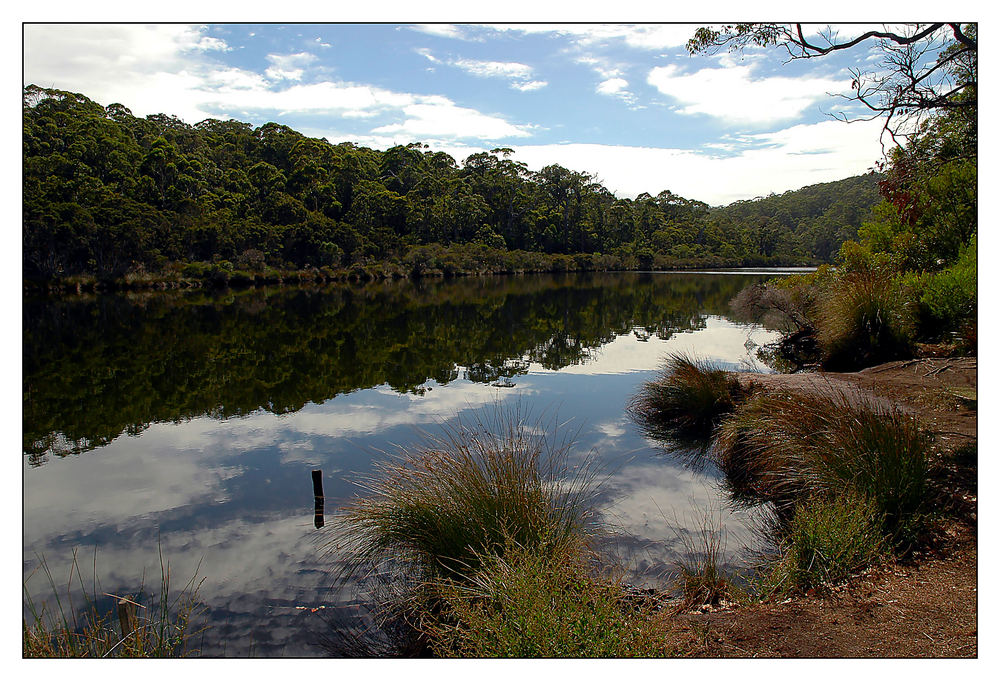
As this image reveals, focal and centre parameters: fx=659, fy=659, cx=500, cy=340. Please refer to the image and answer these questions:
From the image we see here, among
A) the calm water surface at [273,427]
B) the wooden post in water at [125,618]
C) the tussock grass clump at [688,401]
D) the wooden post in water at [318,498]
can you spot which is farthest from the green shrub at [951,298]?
the wooden post in water at [125,618]

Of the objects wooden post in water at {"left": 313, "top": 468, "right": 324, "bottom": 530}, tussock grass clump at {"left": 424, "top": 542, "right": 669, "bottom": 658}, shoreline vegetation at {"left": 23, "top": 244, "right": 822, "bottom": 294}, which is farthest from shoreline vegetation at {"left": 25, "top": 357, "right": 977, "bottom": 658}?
shoreline vegetation at {"left": 23, "top": 244, "right": 822, "bottom": 294}

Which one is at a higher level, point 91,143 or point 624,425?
point 91,143

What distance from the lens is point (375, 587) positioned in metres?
4.73

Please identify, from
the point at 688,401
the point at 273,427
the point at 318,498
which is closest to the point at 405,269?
the point at 273,427

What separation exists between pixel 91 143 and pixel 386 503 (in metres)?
50.6

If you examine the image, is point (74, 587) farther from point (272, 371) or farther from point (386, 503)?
point (272, 371)

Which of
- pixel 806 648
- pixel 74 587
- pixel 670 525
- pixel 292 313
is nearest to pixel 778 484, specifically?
pixel 670 525

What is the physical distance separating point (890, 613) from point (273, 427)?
27.4 feet

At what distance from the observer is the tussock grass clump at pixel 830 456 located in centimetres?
469

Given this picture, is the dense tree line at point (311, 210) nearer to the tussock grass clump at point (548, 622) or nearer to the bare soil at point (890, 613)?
the tussock grass clump at point (548, 622)

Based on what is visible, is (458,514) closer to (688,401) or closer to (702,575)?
(702,575)

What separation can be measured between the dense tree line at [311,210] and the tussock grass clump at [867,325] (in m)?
10.3

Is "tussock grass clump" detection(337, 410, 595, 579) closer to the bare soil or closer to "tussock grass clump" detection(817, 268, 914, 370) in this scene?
the bare soil

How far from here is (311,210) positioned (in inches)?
2275
